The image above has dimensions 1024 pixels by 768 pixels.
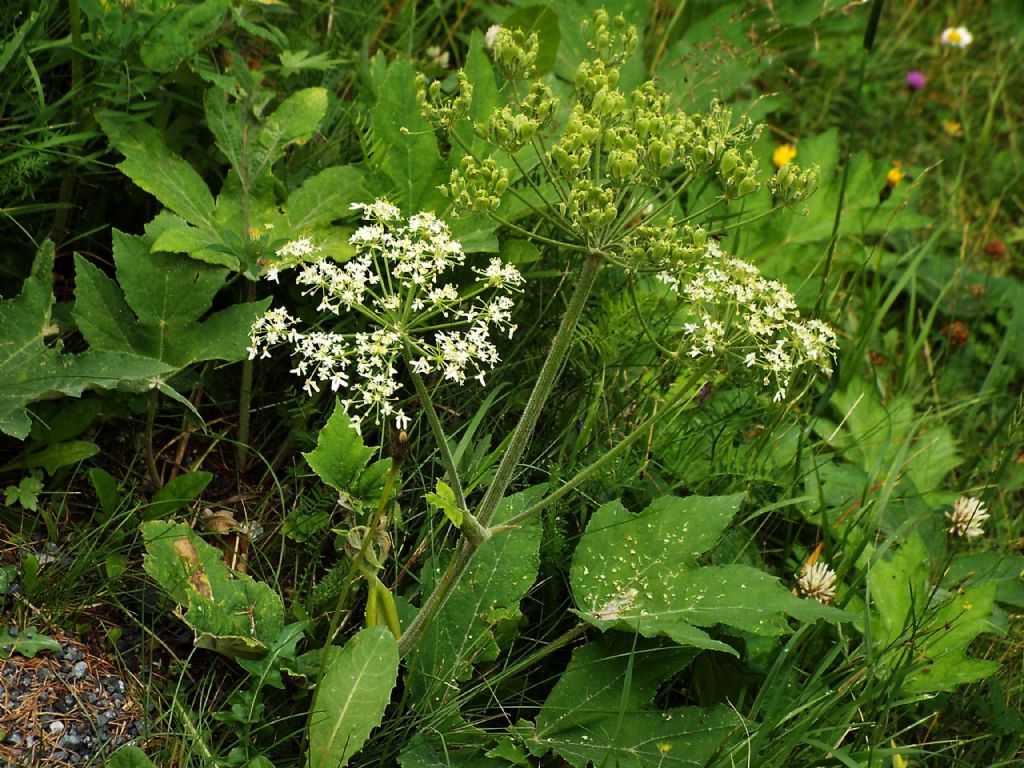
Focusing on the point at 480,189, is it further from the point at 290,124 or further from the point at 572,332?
the point at 290,124

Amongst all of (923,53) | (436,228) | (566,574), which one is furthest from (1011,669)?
(923,53)

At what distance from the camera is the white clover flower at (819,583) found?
109 inches

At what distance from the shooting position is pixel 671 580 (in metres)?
2.54

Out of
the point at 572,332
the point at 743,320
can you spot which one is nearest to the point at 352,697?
the point at 572,332

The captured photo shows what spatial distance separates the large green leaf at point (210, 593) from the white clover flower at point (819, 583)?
1.36 m

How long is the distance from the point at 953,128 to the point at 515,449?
3.62 metres

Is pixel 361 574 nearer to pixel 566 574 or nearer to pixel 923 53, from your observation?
pixel 566 574

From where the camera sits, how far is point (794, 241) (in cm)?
371

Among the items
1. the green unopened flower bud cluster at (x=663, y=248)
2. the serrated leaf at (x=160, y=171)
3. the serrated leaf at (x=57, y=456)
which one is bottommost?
the serrated leaf at (x=57, y=456)

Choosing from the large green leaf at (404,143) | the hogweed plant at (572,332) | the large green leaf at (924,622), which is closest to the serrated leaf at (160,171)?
the hogweed plant at (572,332)

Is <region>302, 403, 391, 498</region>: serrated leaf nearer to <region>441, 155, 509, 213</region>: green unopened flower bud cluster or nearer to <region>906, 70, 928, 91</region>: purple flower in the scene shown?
<region>441, 155, 509, 213</region>: green unopened flower bud cluster

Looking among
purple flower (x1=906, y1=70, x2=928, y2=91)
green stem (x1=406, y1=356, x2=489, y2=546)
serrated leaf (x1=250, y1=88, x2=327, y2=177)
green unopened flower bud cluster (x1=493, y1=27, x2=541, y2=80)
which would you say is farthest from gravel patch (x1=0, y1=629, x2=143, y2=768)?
purple flower (x1=906, y1=70, x2=928, y2=91)

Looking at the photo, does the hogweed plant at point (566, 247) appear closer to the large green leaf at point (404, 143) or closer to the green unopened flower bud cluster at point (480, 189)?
the green unopened flower bud cluster at point (480, 189)

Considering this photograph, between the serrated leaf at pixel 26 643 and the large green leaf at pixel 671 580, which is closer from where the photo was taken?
the serrated leaf at pixel 26 643
